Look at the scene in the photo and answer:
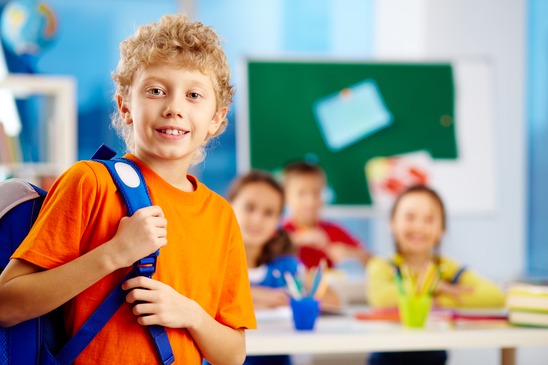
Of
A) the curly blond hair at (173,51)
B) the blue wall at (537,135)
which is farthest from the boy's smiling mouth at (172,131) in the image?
the blue wall at (537,135)

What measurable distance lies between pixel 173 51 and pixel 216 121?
6.6 inches

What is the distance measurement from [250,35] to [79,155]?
5.03ft

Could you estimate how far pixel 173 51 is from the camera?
1.15 meters

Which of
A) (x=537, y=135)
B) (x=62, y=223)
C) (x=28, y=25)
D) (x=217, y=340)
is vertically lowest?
(x=217, y=340)

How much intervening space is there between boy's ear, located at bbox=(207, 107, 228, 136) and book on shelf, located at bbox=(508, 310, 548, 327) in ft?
3.86

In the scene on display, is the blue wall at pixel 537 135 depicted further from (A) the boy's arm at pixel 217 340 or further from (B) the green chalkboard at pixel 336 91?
(A) the boy's arm at pixel 217 340

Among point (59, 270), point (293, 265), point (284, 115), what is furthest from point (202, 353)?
point (284, 115)

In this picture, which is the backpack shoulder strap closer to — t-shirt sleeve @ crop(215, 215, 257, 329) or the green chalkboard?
t-shirt sleeve @ crop(215, 215, 257, 329)

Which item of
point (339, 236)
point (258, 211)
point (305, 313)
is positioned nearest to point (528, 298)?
point (305, 313)

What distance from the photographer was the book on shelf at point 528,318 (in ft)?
6.58

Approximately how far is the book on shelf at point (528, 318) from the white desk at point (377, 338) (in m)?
0.02

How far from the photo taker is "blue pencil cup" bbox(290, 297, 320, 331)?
6.39 ft

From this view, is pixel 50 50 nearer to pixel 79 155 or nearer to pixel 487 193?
pixel 79 155

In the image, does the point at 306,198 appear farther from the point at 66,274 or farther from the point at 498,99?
the point at 66,274
